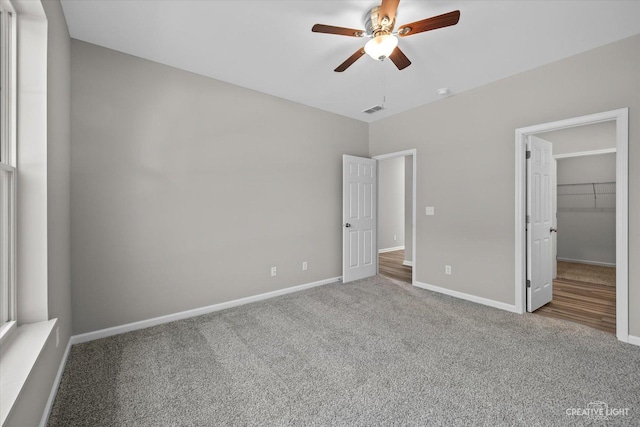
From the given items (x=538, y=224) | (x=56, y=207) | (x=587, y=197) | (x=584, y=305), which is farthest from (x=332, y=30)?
(x=587, y=197)

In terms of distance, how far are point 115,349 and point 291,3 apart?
3.13 meters

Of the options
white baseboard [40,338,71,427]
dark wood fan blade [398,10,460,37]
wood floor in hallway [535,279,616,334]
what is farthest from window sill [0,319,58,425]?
wood floor in hallway [535,279,616,334]

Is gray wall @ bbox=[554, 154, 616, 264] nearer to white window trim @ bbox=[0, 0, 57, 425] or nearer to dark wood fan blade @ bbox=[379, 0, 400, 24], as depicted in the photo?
dark wood fan blade @ bbox=[379, 0, 400, 24]

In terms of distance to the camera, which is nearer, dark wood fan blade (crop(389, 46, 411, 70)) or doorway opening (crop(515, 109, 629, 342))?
dark wood fan blade (crop(389, 46, 411, 70))

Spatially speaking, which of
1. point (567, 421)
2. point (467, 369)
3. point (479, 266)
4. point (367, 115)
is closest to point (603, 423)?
point (567, 421)

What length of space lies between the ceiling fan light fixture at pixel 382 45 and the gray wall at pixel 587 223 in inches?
245

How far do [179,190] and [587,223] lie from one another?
25.2 feet

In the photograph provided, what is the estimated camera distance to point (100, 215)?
2559mm

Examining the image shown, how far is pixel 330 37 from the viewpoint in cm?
244

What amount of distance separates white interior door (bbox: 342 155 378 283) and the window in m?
3.47

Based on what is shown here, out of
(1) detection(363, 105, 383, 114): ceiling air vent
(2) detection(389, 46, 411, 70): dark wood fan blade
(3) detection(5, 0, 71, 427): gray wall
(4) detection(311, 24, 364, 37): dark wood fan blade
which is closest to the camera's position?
(3) detection(5, 0, 71, 427): gray wall

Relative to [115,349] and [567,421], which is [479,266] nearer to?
[567,421]

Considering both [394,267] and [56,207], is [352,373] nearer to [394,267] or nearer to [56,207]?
[56,207]

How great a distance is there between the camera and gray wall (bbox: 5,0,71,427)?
4.81 ft
